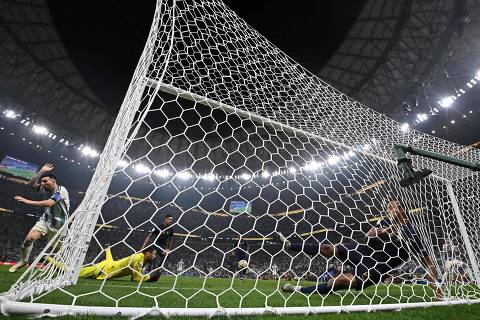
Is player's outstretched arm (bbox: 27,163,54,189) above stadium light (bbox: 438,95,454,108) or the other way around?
the other way around

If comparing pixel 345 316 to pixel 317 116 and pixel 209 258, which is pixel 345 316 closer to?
pixel 317 116

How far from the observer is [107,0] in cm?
960

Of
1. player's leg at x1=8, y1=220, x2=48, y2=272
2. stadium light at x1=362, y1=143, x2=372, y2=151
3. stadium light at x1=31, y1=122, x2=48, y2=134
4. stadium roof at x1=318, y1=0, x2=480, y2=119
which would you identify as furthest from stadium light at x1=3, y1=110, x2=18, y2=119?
stadium light at x1=362, y1=143, x2=372, y2=151

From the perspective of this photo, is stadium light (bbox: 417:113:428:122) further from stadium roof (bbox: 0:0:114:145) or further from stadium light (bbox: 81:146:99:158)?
stadium light (bbox: 81:146:99:158)

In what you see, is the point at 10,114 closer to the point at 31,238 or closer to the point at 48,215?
the point at 48,215

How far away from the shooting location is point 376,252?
115 inches

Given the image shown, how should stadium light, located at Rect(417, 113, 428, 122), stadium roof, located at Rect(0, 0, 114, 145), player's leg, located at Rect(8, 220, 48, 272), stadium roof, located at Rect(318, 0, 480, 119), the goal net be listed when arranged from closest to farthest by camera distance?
the goal net, player's leg, located at Rect(8, 220, 48, 272), stadium roof, located at Rect(318, 0, 480, 119), stadium roof, located at Rect(0, 0, 114, 145), stadium light, located at Rect(417, 113, 428, 122)

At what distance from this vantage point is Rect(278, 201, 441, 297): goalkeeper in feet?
8.86

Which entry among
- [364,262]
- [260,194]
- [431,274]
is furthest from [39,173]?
[431,274]

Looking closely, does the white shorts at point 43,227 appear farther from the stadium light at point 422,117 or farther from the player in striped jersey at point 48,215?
the stadium light at point 422,117

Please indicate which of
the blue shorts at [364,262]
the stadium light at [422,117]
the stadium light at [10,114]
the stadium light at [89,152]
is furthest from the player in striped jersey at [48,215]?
the stadium light at [89,152]

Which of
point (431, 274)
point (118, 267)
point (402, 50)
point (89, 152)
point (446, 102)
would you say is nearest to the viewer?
point (431, 274)

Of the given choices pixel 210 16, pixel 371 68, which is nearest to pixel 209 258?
pixel 371 68

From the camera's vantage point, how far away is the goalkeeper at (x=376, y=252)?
8.86 ft
